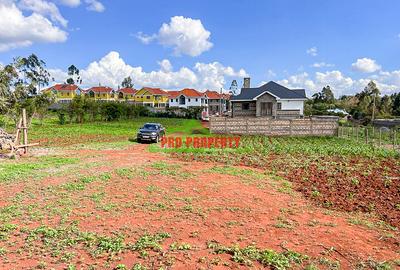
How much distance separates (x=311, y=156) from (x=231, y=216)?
1028cm

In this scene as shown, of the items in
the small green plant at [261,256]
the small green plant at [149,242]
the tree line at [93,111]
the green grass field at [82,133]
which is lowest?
the small green plant at [261,256]

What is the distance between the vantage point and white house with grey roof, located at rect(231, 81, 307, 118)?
117ft

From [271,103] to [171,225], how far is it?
31.4 metres

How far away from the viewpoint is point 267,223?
636cm

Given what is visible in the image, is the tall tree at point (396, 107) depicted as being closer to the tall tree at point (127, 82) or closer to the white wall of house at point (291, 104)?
the white wall of house at point (291, 104)

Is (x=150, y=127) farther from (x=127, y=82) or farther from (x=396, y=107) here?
(x=127, y=82)

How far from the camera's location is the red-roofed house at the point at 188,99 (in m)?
78.8

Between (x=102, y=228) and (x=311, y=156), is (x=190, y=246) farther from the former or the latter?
(x=311, y=156)

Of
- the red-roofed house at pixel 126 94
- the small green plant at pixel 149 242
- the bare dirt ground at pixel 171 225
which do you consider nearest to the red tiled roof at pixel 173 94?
the red-roofed house at pixel 126 94

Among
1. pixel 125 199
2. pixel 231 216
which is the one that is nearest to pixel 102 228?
pixel 125 199

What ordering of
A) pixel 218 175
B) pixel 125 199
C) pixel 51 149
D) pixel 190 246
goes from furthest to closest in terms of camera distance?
pixel 51 149 → pixel 218 175 → pixel 125 199 → pixel 190 246

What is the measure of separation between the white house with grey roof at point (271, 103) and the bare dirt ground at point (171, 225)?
26.8m

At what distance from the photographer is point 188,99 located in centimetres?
7894

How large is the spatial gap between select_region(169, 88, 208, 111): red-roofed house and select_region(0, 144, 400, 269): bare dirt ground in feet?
228
